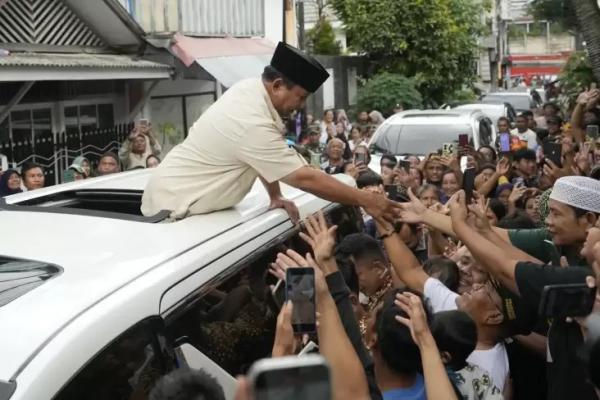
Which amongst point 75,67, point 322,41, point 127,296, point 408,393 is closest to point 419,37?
point 322,41

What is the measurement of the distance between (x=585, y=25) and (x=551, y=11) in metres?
7.79

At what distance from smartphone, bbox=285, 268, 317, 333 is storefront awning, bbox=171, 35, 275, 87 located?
987 cm

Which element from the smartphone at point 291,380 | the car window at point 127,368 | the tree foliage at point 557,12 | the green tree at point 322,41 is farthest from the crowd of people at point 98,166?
the green tree at point 322,41

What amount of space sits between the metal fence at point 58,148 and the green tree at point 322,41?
16.7 metres

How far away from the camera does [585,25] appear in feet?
34.2

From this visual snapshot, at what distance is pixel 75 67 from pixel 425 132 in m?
5.14

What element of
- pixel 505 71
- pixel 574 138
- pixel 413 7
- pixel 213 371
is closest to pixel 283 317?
pixel 213 371

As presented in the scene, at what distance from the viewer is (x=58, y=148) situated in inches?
403

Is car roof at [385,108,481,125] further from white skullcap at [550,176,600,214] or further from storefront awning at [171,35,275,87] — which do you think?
white skullcap at [550,176,600,214]

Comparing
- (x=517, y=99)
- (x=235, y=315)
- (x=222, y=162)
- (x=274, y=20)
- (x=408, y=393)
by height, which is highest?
(x=274, y=20)

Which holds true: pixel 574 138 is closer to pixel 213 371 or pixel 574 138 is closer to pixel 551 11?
pixel 213 371

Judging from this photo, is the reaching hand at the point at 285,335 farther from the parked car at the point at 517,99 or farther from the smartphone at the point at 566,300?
the parked car at the point at 517,99

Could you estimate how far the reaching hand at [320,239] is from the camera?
9.68 ft

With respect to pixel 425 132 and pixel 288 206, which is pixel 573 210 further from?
pixel 425 132
